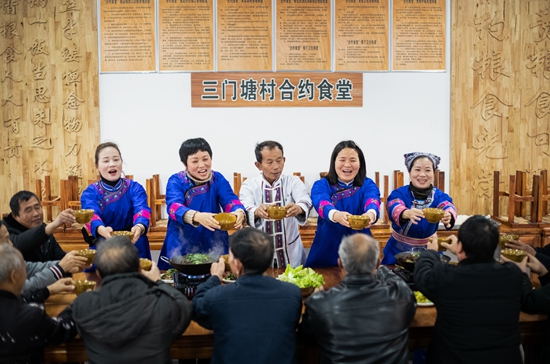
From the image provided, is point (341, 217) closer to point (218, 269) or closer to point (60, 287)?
point (218, 269)

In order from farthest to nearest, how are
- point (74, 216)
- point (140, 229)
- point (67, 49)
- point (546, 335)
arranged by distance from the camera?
point (67, 49), point (140, 229), point (74, 216), point (546, 335)

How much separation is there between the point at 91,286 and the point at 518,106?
13.5 ft

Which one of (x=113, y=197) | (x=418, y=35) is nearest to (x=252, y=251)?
(x=113, y=197)

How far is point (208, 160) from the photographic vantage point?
11.3 feet

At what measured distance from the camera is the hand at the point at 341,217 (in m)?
3.14

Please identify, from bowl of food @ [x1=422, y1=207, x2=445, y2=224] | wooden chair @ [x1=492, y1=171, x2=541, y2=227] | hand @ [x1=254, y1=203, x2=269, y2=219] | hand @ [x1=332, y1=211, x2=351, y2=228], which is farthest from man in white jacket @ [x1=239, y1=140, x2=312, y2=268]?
wooden chair @ [x1=492, y1=171, x2=541, y2=227]

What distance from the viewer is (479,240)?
2176 millimetres

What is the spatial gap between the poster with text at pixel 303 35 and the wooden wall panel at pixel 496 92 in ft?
3.82

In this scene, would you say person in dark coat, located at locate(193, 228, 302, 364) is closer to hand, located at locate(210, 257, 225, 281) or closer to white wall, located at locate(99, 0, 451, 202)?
hand, located at locate(210, 257, 225, 281)

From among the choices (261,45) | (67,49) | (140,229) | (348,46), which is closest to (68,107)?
(67,49)

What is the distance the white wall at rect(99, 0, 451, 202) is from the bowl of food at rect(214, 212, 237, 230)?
1938mm

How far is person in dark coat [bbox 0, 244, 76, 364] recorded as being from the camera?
1970 mm

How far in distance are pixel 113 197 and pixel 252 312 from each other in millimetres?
1761

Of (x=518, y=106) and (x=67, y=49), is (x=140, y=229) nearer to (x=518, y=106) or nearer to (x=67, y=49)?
(x=67, y=49)
